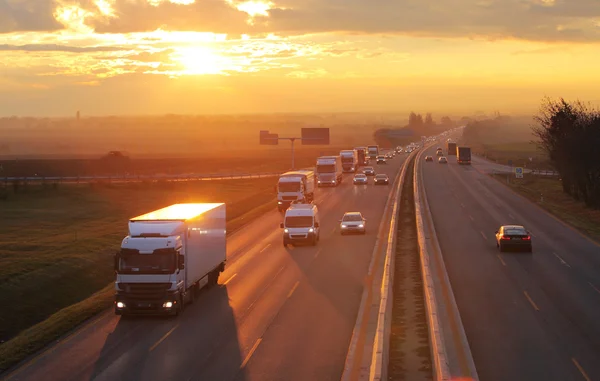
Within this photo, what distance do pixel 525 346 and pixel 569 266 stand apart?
1665cm

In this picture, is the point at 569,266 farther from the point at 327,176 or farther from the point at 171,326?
the point at 327,176

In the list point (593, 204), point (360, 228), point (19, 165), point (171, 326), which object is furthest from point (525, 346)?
point (19, 165)

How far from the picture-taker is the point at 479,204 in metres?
71.2

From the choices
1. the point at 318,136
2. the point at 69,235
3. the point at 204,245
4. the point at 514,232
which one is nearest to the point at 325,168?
the point at 318,136

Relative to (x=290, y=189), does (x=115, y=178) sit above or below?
below

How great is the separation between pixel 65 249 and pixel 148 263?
1986 centimetres

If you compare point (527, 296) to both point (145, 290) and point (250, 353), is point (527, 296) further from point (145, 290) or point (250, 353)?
point (145, 290)

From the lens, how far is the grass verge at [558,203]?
57656 millimetres

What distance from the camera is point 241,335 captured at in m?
24.2

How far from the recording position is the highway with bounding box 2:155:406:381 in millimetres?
20344

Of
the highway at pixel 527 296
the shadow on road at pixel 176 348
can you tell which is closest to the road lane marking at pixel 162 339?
the shadow on road at pixel 176 348

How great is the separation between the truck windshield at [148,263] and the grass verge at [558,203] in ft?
107

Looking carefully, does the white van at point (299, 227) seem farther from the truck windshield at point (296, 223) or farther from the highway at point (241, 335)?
the highway at point (241, 335)

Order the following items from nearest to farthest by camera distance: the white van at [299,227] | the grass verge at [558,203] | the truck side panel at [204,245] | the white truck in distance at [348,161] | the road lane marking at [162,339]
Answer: the road lane marking at [162,339]
the truck side panel at [204,245]
the white van at [299,227]
the grass verge at [558,203]
the white truck in distance at [348,161]
